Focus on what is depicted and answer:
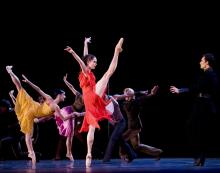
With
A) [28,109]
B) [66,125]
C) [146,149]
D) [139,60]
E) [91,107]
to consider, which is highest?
[139,60]

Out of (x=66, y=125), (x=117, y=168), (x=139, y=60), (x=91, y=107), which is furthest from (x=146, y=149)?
(x=139, y=60)

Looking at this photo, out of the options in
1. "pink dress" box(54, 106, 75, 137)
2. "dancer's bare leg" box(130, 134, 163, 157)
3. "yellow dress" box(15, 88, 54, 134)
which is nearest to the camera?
"yellow dress" box(15, 88, 54, 134)

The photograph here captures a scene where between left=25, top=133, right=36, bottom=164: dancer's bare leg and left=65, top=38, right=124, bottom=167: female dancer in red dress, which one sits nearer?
left=65, top=38, right=124, bottom=167: female dancer in red dress

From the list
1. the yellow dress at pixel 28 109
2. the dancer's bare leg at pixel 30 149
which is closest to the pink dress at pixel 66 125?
the yellow dress at pixel 28 109

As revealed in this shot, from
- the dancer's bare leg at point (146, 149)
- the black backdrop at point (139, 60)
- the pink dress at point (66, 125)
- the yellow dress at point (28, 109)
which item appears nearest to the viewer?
the yellow dress at point (28, 109)

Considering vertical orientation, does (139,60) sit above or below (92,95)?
above

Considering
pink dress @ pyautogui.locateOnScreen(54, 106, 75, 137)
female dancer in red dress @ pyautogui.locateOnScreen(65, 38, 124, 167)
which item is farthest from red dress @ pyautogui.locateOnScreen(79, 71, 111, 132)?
pink dress @ pyautogui.locateOnScreen(54, 106, 75, 137)

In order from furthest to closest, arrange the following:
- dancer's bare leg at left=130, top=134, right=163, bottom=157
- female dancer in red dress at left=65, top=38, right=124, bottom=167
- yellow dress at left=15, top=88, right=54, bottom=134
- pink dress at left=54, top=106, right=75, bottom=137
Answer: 1. pink dress at left=54, top=106, right=75, bottom=137
2. dancer's bare leg at left=130, top=134, right=163, bottom=157
3. yellow dress at left=15, top=88, right=54, bottom=134
4. female dancer in red dress at left=65, top=38, right=124, bottom=167

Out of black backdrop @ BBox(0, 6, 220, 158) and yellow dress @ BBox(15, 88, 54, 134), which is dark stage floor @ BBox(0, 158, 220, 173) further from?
black backdrop @ BBox(0, 6, 220, 158)

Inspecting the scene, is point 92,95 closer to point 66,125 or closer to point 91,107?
point 91,107

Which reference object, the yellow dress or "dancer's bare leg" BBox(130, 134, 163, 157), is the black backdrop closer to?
"dancer's bare leg" BBox(130, 134, 163, 157)

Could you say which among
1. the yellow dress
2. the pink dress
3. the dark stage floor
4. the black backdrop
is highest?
the black backdrop

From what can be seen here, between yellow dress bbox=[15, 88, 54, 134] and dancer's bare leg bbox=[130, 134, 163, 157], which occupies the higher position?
yellow dress bbox=[15, 88, 54, 134]

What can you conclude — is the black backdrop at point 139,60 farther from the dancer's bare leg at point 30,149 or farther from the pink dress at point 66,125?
the dancer's bare leg at point 30,149
